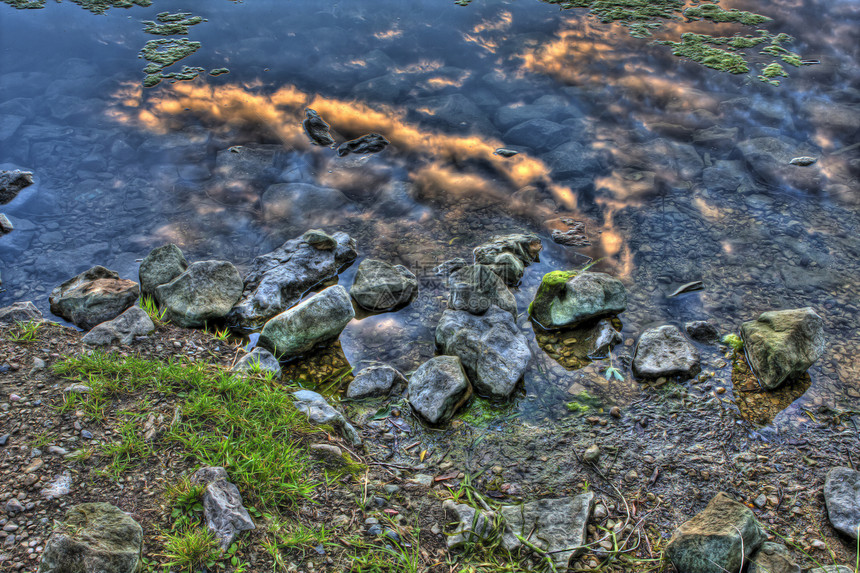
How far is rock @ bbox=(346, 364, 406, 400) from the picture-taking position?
3.14 m

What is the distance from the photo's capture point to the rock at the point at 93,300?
3412mm

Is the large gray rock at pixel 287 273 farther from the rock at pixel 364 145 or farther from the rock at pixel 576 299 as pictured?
the rock at pixel 576 299

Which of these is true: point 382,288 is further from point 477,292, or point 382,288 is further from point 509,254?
point 509,254

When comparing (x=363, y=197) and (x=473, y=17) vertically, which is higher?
(x=473, y=17)

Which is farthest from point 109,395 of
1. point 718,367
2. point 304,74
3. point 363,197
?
point 304,74

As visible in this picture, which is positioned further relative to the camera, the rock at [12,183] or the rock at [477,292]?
the rock at [12,183]

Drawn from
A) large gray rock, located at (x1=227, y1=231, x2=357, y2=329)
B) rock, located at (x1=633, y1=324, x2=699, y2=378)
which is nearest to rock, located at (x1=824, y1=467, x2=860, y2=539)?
rock, located at (x1=633, y1=324, x2=699, y2=378)

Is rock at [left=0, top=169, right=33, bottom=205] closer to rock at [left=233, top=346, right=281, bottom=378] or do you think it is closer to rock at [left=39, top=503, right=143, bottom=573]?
rock at [left=233, top=346, right=281, bottom=378]

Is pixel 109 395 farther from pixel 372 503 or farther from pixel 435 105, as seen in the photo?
pixel 435 105

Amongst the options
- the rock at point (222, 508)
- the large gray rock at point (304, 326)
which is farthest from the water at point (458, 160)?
the rock at point (222, 508)

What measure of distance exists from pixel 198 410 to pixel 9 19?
8.87 meters

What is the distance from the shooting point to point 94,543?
1838 mm

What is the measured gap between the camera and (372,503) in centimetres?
239

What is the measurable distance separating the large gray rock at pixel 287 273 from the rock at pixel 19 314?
3.87 ft
